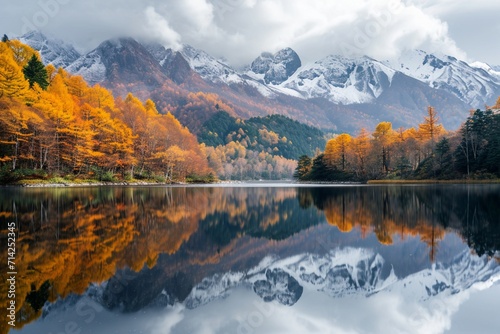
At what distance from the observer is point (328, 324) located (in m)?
7.15

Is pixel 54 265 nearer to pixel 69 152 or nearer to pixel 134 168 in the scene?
pixel 69 152

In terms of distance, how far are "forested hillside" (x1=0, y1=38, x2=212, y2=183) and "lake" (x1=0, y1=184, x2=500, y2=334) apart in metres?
41.7

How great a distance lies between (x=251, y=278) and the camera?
9945 millimetres

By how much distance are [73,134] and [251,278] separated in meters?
56.4

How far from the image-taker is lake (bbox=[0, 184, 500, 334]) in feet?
23.5

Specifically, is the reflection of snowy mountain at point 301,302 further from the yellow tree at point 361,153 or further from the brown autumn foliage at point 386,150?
the yellow tree at point 361,153

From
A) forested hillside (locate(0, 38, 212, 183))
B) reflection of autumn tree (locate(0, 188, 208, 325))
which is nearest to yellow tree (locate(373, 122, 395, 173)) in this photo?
forested hillside (locate(0, 38, 212, 183))

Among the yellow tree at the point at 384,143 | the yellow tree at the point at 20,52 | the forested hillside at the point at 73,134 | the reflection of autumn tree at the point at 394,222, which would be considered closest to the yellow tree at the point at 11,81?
the forested hillside at the point at 73,134

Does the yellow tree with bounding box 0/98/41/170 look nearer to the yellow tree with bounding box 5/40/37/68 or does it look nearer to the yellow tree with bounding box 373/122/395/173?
the yellow tree with bounding box 5/40/37/68

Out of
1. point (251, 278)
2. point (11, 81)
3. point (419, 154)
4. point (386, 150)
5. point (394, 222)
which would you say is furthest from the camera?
point (386, 150)

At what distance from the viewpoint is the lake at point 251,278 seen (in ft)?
23.5

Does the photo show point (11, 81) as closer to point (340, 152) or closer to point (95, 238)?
point (95, 238)

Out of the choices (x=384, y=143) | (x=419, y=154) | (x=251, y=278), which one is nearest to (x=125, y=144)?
(x=384, y=143)

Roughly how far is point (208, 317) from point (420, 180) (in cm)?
7570
